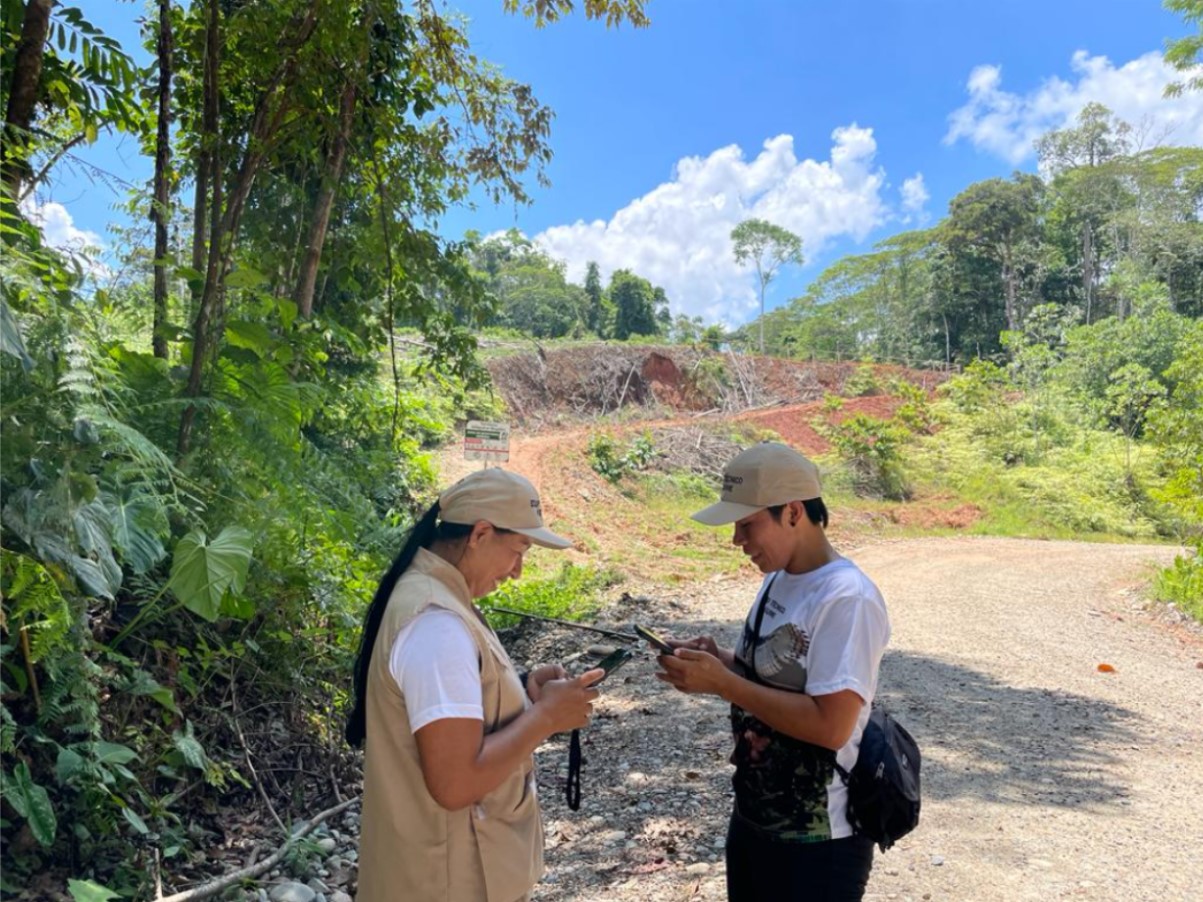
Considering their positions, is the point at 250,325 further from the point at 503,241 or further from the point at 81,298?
the point at 503,241

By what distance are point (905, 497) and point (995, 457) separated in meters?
3.78

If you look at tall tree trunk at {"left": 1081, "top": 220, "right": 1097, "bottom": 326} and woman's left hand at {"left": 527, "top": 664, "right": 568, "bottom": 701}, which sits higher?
tall tree trunk at {"left": 1081, "top": 220, "right": 1097, "bottom": 326}

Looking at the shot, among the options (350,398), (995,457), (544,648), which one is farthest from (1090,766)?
(995,457)

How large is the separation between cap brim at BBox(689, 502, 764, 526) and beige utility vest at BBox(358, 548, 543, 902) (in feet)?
2.04

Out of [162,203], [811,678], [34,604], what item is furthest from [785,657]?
[162,203]

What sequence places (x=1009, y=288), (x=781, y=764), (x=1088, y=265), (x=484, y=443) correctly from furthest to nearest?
(x=1088, y=265)
(x=1009, y=288)
(x=484, y=443)
(x=781, y=764)

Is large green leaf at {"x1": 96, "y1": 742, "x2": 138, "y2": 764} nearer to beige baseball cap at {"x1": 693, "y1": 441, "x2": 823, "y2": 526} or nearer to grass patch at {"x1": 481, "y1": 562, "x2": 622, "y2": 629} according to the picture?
beige baseball cap at {"x1": 693, "y1": 441, "x2": 823, "y2": 526}

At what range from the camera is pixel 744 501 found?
1834 millimetres

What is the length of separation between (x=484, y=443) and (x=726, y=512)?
7279 millimetres

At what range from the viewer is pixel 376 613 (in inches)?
61.5

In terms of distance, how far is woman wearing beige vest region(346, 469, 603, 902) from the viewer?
4.38 ft

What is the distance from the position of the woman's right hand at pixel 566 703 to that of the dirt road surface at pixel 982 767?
1940 mm

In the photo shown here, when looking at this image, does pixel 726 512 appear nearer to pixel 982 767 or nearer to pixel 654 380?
pixel 982 767

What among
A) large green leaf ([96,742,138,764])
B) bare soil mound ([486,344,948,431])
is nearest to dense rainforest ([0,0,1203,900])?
large green leaf ([96,742,138,764])
